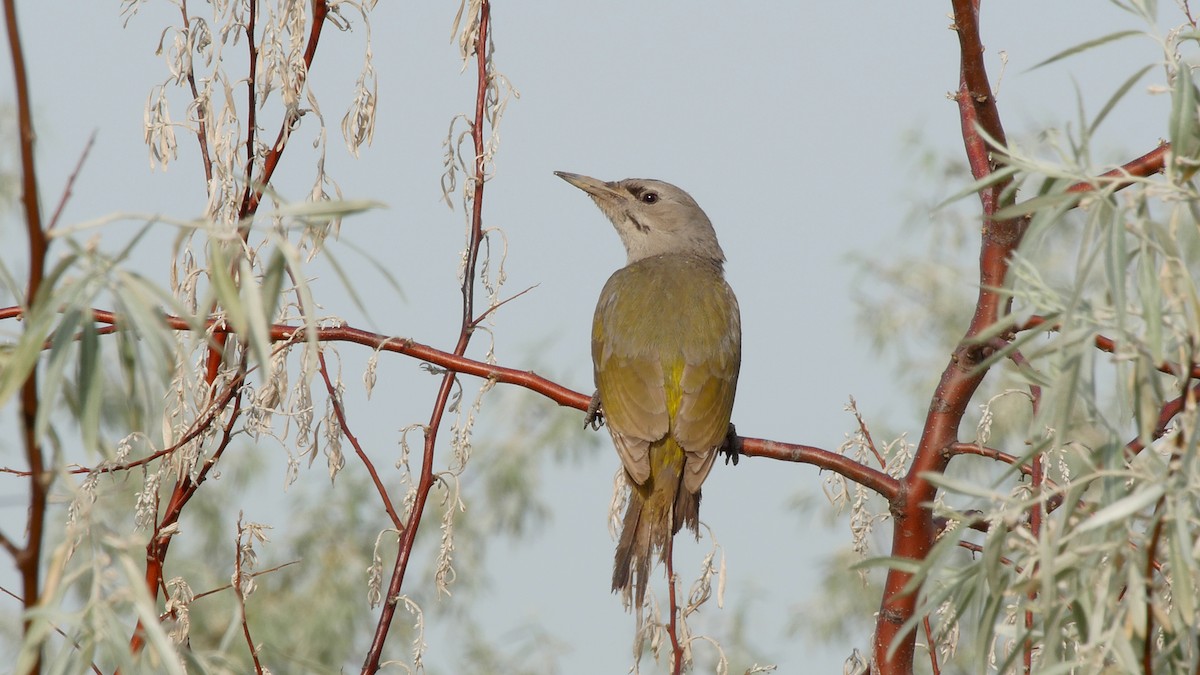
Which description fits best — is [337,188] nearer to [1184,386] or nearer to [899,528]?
[899,528]

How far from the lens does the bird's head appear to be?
6.07 m

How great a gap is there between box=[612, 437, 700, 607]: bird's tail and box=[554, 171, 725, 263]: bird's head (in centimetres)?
171

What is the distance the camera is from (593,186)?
6191 mm

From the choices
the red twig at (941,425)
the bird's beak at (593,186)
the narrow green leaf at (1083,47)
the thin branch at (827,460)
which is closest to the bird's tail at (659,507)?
the thin branch at (827,460)

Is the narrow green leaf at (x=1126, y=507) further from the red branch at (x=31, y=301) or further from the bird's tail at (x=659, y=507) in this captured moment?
the bird's tail at (x=659, y=507)

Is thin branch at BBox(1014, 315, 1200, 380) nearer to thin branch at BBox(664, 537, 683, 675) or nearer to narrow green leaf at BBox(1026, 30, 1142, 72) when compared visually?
narrow green leaf at BBox(1026, 30, 1142, 72)

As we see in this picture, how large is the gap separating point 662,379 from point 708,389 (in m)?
0.16

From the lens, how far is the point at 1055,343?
5.43 feet

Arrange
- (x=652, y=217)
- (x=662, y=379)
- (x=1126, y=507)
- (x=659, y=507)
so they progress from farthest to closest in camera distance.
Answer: (x=652, y=217), (x=662, y=379), (x=659, y=507), (x=1126, y=507)

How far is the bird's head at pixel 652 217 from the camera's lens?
6.07 m

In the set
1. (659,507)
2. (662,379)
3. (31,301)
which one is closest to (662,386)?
(662,379)

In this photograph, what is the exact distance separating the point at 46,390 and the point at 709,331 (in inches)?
147

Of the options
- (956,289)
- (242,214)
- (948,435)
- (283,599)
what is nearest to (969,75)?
(948,435)

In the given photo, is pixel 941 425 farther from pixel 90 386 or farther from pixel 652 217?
pixel 652 217
